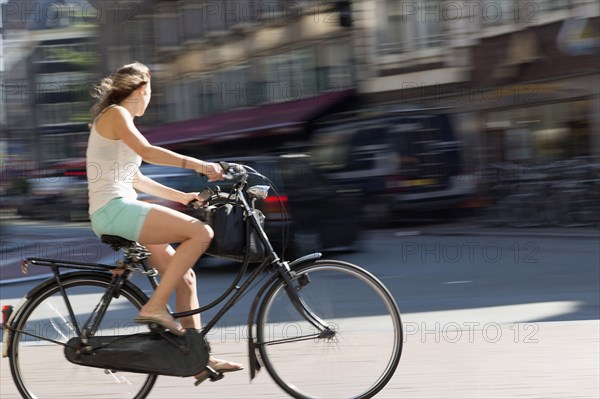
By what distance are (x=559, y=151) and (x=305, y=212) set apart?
9.27 meters

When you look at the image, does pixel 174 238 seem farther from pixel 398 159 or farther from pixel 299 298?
pixel 398 159

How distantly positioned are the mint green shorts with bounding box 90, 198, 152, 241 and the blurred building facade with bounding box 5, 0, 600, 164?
1319cm

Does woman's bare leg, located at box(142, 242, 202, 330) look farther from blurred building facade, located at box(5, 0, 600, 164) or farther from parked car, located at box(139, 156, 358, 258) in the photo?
blurred building facade, located at box(5, 0, 600, 164)

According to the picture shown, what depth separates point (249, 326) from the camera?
4.20 m

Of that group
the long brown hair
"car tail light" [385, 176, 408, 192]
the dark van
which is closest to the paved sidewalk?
the long brown hair

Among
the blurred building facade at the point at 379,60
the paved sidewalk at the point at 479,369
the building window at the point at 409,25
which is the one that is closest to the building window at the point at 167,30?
the blurred building facade at the point at 379,60

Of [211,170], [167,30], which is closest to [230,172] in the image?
[211,170]

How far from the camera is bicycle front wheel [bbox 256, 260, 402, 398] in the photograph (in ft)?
13.8

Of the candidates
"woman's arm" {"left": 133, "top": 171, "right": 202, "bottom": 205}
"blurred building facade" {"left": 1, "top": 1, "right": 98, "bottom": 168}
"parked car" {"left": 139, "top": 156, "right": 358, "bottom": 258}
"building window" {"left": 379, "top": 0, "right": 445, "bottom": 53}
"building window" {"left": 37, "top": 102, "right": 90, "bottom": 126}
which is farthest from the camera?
"blurred building facade" {"left": 1, "top": 1, "right": 98, "bottom": 168}

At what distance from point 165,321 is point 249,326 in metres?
0.37

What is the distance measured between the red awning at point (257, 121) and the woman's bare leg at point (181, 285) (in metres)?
15.4

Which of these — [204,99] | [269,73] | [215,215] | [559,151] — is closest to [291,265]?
[215,215]

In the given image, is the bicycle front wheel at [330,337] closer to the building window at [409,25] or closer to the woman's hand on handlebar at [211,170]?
the woman's hand on handlebar at [211,170]

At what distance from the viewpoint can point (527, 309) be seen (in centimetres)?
755
